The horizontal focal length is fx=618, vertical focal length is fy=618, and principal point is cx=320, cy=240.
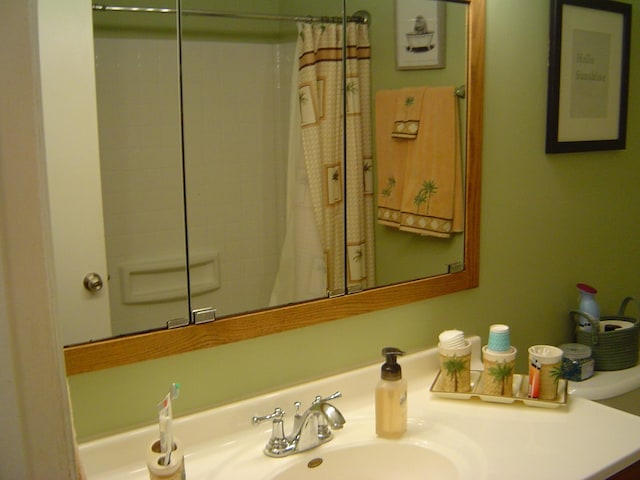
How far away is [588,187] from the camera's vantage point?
71.0 inches

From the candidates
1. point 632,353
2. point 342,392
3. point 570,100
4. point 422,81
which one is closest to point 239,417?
point 342,392

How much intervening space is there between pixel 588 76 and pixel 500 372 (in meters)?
0.93

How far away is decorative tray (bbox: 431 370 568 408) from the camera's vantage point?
4.21 feet

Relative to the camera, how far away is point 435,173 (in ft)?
4.99

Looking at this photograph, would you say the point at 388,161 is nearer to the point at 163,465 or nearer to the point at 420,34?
the point at 420,34

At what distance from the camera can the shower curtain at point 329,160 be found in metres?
1.38

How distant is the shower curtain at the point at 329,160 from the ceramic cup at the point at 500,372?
31 cm

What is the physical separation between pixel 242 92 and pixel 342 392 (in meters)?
0.70

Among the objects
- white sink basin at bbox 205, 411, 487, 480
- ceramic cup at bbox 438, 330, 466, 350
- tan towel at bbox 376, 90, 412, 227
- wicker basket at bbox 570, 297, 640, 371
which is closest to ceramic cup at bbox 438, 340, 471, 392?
ceramic cup at bbox 438, 330, 466, 350

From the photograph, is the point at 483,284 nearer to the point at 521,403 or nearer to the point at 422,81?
the point at 521,403

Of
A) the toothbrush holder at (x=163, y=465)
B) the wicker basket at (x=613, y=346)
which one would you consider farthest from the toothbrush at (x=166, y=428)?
the wicker basket at (x=613, y=346)

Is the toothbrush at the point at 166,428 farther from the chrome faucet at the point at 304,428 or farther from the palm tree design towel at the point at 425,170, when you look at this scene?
the palm tree design towel at the point at 425,170

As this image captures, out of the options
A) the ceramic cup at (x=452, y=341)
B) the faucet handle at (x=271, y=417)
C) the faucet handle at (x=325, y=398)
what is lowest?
the faucet handle at (x=271, y=417)

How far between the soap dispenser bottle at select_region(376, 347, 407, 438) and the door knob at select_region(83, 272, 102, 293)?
538mm
